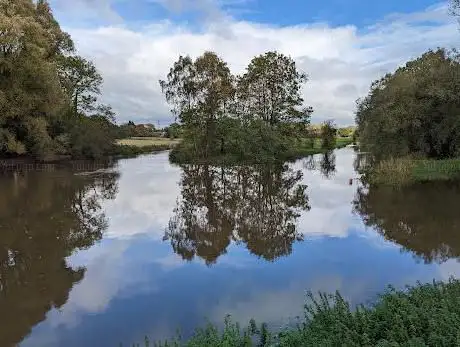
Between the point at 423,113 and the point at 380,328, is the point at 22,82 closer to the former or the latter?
the point at 423,113

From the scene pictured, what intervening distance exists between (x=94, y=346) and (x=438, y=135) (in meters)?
28.9

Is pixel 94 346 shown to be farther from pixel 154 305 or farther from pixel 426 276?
pixel 426 276

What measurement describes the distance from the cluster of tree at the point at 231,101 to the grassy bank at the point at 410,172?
18.0 meters

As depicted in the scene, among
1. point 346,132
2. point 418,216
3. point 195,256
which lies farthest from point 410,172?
point 346,132

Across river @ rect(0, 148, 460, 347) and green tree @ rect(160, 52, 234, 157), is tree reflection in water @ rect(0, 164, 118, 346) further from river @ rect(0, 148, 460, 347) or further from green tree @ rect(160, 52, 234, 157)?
green tree @ rect(160, 52, 234, 157)

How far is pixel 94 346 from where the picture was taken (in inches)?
221

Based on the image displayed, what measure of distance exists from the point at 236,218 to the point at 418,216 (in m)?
5.63

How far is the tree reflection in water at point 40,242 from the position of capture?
6.92 meters

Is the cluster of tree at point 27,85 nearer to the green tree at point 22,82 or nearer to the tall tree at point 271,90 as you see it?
the green tree at point 22,82

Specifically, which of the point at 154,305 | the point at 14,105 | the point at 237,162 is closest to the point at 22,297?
the point at 154,305

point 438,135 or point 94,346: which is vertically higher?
point 438,135

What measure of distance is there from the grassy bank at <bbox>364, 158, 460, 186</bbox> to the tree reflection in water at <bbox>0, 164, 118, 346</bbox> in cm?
1317

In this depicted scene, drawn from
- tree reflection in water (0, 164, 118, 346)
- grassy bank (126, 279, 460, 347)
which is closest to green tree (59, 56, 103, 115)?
tree reflection in water (0, 164, 118, 346)

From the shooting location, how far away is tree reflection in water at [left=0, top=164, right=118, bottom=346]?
6.92 m
